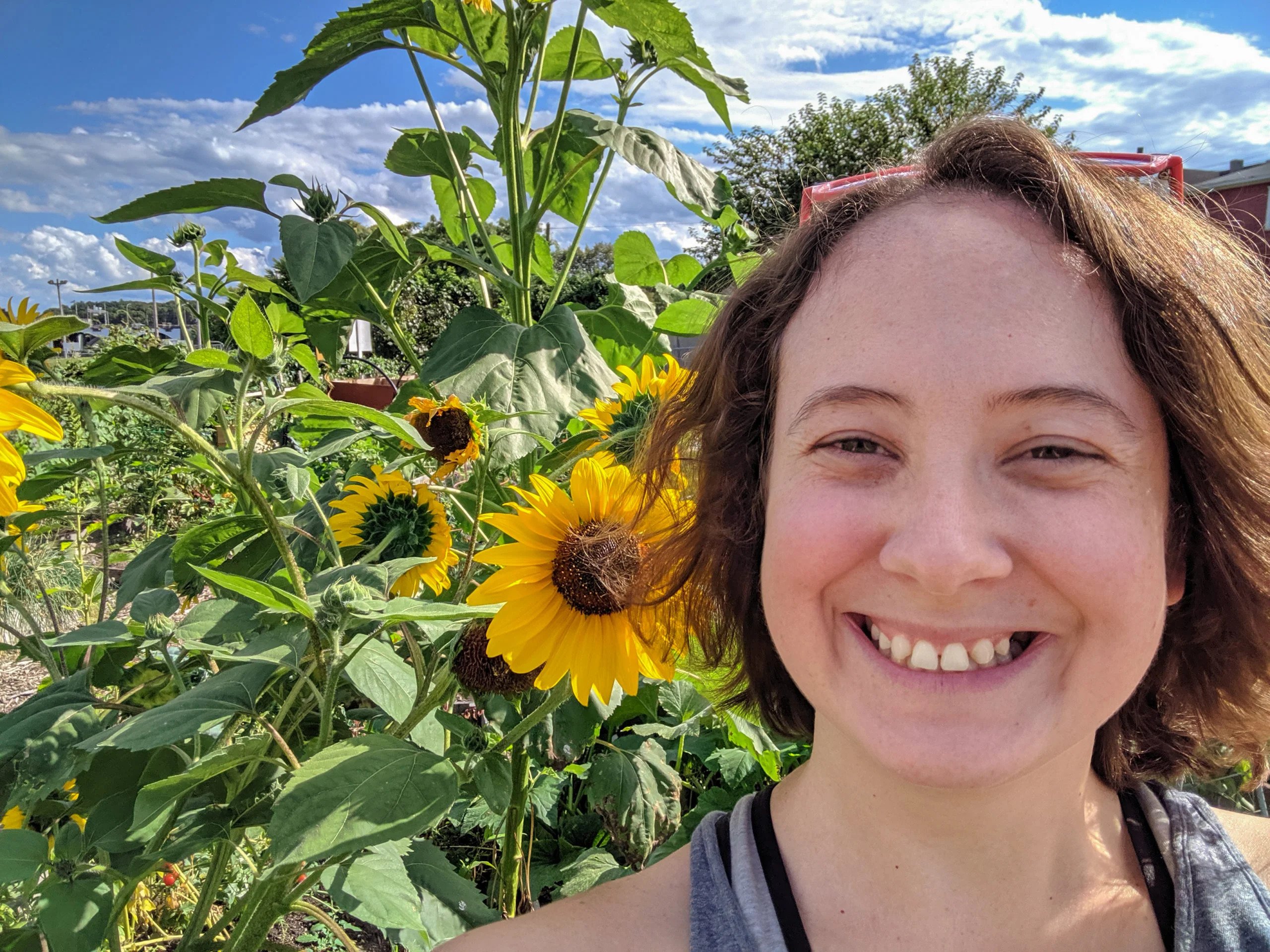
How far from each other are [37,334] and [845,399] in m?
0.83

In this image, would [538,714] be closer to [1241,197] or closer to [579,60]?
[579,60]

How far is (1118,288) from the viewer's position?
98 cm

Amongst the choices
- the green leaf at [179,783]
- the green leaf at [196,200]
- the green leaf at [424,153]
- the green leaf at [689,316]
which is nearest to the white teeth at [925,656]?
the green leaf at [179,783]

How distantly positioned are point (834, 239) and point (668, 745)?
1451mm

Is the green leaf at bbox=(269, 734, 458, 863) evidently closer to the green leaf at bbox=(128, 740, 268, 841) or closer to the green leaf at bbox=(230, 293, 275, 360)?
the green leaf at bbox=(128, 740, 268, 841)

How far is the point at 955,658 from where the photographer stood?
0.92 m

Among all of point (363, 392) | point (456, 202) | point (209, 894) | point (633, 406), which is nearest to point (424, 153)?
point (456, 202)

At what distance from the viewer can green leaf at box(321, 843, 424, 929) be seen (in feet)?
3.10

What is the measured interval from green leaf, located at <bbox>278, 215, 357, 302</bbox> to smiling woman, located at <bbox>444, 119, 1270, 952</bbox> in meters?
0.52

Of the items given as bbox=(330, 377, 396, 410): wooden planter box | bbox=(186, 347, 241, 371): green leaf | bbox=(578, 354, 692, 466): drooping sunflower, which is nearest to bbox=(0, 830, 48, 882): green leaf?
bbox=(186, 347, 241, 371): green leaf

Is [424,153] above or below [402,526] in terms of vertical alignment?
above

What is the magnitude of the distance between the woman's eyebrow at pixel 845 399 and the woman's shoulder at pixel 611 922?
1.85ft

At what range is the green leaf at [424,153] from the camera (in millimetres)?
1762

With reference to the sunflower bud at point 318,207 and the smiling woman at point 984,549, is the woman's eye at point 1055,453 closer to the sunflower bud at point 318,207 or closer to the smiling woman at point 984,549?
the smiling woman at point 984,549
